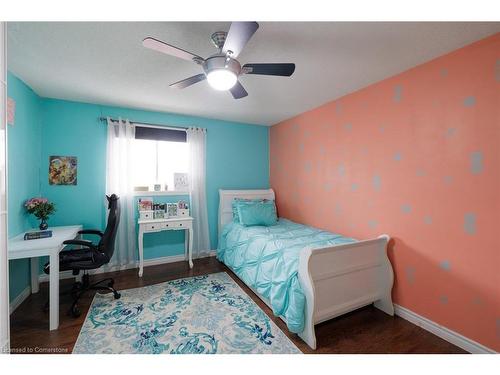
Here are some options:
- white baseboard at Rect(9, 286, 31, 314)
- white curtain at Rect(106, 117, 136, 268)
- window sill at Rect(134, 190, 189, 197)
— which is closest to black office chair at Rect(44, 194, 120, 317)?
white baseboard at Rect(9, 286, 31, 314)

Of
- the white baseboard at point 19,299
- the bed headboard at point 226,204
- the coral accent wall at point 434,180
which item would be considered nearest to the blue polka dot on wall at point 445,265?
the coral accent wall at point 434,180

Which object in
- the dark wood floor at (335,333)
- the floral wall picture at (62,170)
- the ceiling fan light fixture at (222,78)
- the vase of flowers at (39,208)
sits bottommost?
the dark wood floor at (335,333)

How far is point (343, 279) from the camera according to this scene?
6.71 feet

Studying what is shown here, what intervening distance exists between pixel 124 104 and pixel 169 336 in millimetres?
2995

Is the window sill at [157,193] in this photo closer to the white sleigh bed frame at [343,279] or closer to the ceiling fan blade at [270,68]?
the white sleigh bed frame at [343,279]

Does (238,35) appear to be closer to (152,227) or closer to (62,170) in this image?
(152,227)

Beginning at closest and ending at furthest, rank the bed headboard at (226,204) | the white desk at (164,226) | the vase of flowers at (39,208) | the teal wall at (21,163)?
the teal wall at (21,163) < the vase of flowers at (39,208) < the white desk at (164,226) < the bed headboard at (226,204)

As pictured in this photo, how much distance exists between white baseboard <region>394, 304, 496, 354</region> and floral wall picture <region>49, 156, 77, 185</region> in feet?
14.0

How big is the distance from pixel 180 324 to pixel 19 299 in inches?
A: 73.3

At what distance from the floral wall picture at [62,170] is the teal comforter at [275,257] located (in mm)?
2295

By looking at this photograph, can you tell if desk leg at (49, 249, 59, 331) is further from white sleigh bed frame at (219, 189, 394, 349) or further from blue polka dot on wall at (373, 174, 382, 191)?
blue polka dot on wall at (373, 174, 382, 191)

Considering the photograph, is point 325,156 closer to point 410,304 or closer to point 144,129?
point 410,304

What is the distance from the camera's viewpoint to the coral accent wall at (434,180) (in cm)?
168

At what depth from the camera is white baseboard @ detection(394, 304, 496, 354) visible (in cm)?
171
